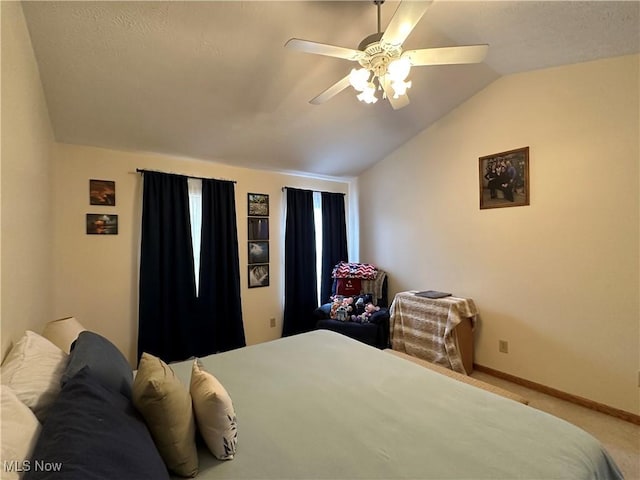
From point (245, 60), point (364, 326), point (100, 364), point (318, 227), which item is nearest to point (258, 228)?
point (318, 227)

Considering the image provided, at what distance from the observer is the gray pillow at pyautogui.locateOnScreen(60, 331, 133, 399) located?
112 centimetres

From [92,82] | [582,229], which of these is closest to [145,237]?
[92,82]

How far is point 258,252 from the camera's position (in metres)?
3.92

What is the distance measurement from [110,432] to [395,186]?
384 centimetres

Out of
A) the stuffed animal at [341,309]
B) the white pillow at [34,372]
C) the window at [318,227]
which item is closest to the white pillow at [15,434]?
the white pillow at [34,372]

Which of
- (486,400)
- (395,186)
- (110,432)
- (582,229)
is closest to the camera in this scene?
(110,432)

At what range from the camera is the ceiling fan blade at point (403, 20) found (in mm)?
1341

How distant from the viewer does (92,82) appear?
2217 millimetres

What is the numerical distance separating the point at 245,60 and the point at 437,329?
2.90 meters

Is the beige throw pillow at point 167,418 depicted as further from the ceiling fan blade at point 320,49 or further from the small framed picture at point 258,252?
the small framed picture at point 258,252

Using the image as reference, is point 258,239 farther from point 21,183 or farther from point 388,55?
point 388,55

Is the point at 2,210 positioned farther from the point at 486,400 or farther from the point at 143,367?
the point at 486,400

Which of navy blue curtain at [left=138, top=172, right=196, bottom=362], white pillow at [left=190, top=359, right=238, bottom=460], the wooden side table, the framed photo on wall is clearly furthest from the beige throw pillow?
the framed photo on wall

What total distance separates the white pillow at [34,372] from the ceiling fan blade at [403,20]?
2006mm
